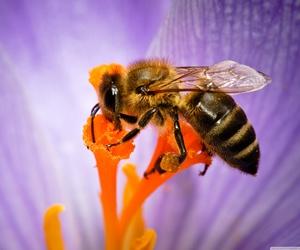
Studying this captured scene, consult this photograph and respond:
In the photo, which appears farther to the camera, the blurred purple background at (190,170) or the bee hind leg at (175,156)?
the blurred purple background at (190,170)

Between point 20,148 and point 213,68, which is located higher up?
point 213,68

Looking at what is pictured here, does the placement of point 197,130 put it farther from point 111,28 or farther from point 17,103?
point 111,28

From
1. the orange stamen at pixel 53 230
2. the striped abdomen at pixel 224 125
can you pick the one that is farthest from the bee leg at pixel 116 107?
the orange stamen at pixel 53 230

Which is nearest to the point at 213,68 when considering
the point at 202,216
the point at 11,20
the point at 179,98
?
the point at 179,98

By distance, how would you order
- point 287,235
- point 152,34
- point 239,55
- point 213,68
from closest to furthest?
1. point 213,68
2. point 287,235
3. point 239,55
4. point 152,34

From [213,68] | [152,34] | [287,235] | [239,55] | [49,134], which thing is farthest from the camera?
[152,34]

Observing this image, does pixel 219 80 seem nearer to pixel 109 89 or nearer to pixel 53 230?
pixel 109 89

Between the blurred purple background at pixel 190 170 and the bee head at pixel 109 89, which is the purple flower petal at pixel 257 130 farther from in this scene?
the bee head at pixel 109 89

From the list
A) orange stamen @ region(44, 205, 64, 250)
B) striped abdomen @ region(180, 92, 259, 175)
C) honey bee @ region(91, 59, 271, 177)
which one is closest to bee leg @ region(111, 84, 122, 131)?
honey bee @ region(91, 59, 271, 177)
